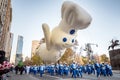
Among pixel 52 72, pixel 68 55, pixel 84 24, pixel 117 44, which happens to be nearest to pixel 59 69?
pixel 52 72

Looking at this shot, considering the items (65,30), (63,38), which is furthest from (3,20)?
(63,38)

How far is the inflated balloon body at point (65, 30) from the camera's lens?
20.0m

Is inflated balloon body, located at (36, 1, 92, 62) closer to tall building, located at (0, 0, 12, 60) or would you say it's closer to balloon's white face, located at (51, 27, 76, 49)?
balloon's white face, located at (51, 27, 76, 49)

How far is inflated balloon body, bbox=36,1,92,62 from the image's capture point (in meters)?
20.0

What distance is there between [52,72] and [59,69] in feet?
8.11

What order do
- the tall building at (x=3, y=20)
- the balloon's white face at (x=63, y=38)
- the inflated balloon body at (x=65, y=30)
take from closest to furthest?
the inflated balloon body at (x=65, y=30)
the balloon's white face at (x=63, y=38)
the tall building at (x=3, y=20)

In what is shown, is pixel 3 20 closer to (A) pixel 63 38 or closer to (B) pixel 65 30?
(B) pixel 65 30

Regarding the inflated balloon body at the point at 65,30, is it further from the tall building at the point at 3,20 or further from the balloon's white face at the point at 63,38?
the tall building at the point at 3,20

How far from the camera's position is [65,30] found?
76.9ft

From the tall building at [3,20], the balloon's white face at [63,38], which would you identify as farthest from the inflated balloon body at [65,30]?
the tall building at [3,20]

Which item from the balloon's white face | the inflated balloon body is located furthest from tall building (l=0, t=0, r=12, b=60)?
the balloon's white face

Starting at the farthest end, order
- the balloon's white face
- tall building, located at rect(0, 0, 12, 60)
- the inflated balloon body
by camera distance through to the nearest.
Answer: tall building, located at rect(0, 0, 12, 60)
the balloon's white face
the inflated balloon body

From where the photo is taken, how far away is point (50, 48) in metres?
25.2

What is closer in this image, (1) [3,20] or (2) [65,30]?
(2) [65,30]
